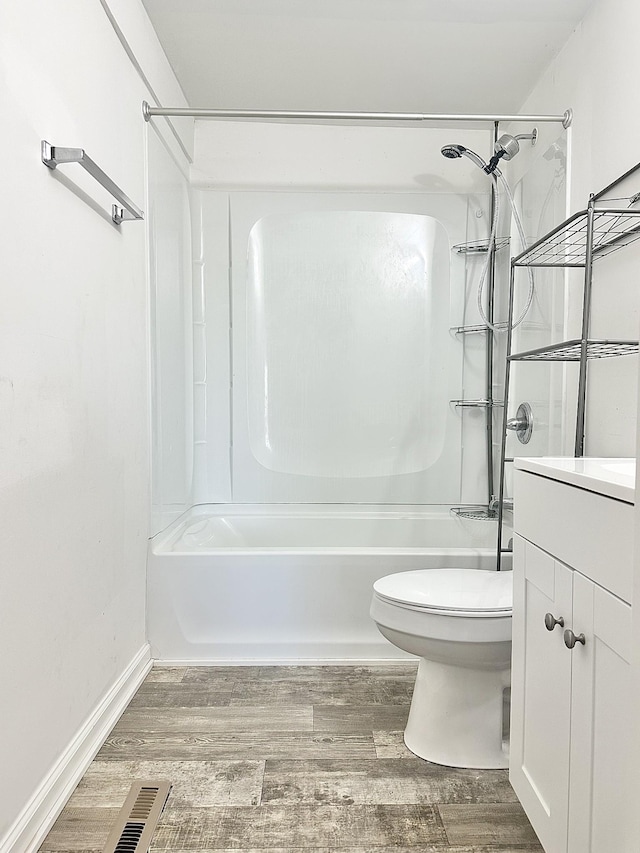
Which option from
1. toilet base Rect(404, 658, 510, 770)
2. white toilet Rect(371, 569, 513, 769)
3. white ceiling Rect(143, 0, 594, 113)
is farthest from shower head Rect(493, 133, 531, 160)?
toilet base Rect(404, 658, 510, 770)

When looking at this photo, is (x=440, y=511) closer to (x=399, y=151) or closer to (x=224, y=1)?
(x=399, y=151)

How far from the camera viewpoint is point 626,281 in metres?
1.81

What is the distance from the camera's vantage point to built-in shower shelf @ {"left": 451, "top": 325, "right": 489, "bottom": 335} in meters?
3.03

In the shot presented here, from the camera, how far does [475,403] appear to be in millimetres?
3029

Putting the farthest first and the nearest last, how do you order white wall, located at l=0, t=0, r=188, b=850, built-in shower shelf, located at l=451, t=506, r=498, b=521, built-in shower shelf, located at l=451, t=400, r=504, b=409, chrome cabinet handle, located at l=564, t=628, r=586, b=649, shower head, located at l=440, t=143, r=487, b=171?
built-in shower shelf, located at l=451, t=400, r=504, b=409 → built-in shower shelf, located at l=451, t=506, r=498, b=521 → shower head, located at l=440, t=143, r=487, b=171 → white wall, located at l=0, t=0, r=188, b=850 → chrome cabinet handle, located at l=564, t=628, r=586, b=649

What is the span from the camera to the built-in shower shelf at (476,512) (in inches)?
112

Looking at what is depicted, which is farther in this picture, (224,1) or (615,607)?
(224,1)

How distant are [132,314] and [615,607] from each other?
1.70m

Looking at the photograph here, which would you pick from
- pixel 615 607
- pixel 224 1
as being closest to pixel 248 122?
pixel 224 1

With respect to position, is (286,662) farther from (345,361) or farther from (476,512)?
(345,361)

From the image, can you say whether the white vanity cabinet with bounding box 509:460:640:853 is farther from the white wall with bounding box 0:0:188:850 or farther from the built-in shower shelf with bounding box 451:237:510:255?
the built-in shower shelf with bounding box 451:237:510:255

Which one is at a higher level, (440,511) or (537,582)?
(537,582)

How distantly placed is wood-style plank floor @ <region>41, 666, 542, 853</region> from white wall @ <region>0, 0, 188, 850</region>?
16cm

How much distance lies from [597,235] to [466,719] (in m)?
1.46
